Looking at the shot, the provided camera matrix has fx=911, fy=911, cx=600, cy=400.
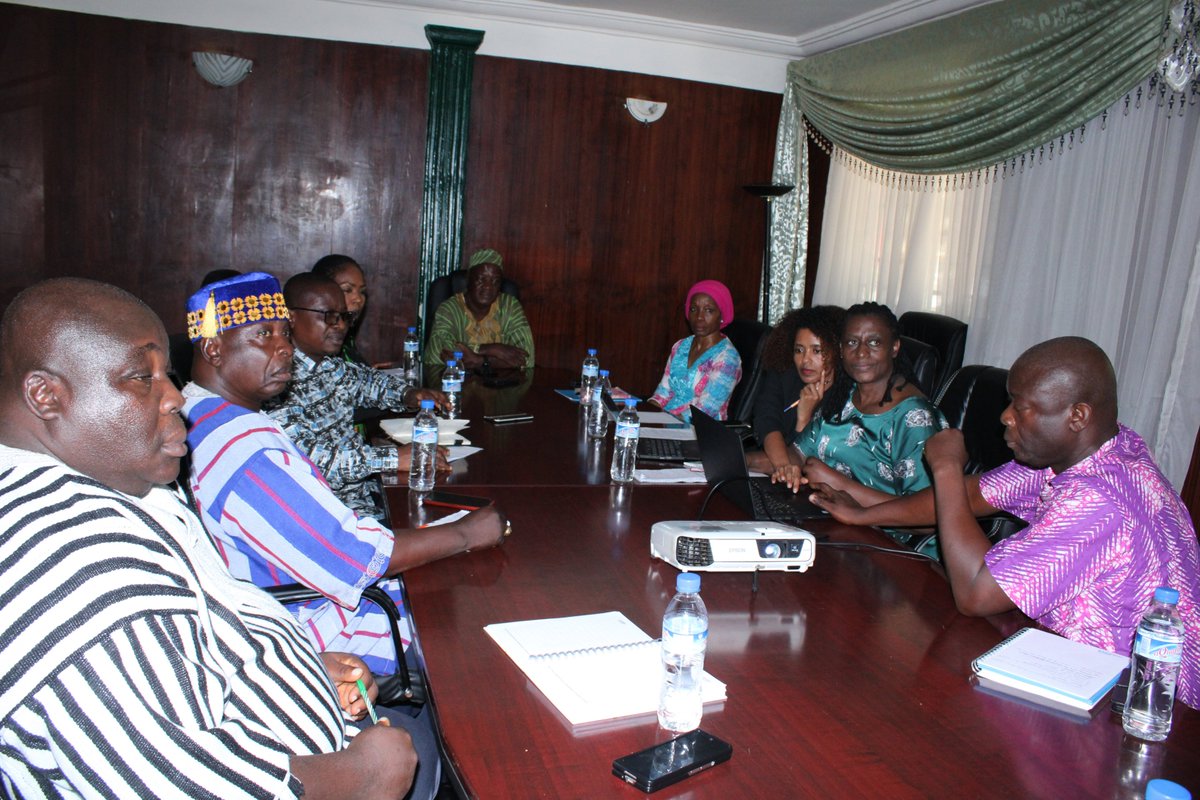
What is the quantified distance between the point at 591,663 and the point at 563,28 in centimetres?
537

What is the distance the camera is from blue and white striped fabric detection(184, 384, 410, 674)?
5.42 ft

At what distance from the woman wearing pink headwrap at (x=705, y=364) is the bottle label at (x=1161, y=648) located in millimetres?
2713

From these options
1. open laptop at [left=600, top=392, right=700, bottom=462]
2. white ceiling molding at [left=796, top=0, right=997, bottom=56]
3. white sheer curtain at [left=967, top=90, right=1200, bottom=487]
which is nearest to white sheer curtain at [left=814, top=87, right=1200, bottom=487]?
white sheer curtain at [left=967, top=90, right=1200, bottom=487]

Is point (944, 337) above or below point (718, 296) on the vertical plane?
below

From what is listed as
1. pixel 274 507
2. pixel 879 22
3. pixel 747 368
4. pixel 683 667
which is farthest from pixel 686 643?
pixel 879 22

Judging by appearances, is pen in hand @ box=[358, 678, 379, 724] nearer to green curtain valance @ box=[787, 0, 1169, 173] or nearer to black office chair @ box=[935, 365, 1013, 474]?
black office chair @ box=[935, 365, 1013, 474]

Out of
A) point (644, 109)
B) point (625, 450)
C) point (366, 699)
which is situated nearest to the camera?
point (366, 699)

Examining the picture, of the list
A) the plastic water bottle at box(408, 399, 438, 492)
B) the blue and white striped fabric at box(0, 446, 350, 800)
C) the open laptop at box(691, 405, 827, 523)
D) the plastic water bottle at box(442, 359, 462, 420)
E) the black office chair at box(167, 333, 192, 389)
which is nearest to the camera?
the blue and white striped fabric at box(0, 446, 350, 800)

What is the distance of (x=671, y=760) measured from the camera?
1.18 metres

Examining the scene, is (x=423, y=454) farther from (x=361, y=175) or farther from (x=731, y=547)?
(x=361, y=175)

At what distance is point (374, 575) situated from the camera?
5.68 ft

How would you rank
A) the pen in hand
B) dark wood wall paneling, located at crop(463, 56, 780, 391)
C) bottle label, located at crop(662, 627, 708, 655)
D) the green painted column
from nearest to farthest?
bottle label, located at crop(662, 627, 708, 655)
the pen in hand
the green painted column
dark wood wall paneling, located at crop(463, 56, 780, 391)

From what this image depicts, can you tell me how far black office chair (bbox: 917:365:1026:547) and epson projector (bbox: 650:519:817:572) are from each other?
34.2 inches

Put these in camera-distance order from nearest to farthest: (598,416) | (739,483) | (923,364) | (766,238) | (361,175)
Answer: (739,483) < (598,416) < (923,364) < (361,175) < (766,238)
